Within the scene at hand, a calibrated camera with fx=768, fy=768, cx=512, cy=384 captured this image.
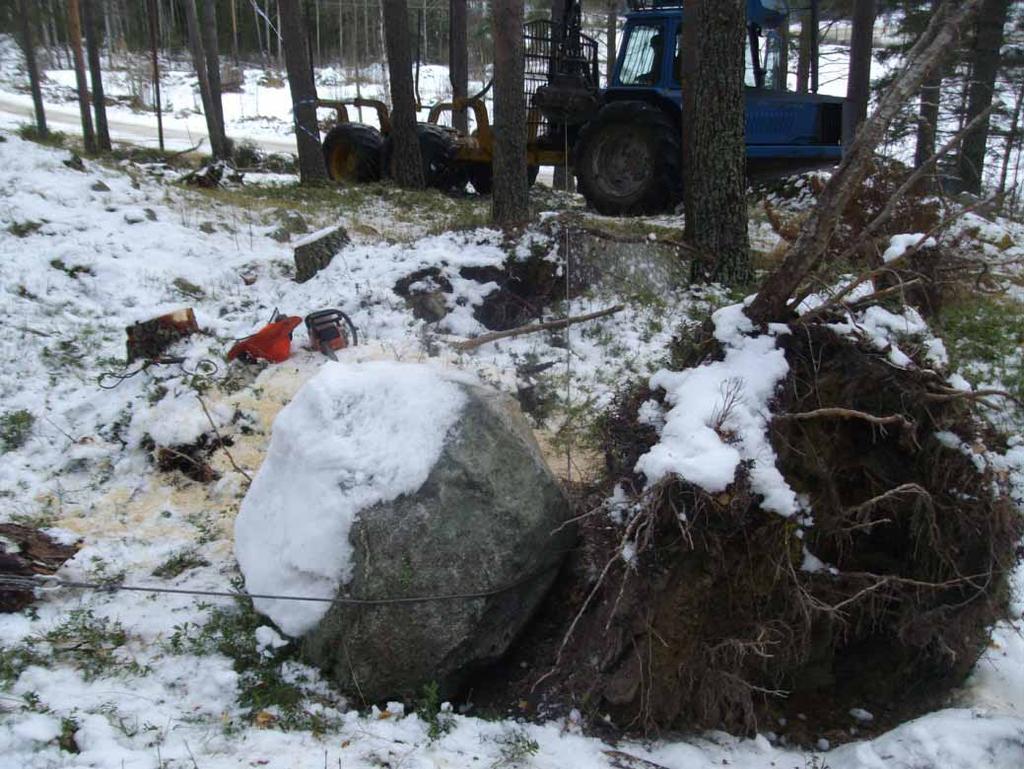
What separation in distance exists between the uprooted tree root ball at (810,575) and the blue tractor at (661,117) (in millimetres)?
6415

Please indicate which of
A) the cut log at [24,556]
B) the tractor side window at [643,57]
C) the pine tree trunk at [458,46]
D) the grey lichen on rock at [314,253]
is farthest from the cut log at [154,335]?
the pine tree trunk at [458,46]

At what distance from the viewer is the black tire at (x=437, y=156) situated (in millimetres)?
12492

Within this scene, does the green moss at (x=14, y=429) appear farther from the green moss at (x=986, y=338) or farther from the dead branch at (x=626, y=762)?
the green moss at (x=986, y=338)

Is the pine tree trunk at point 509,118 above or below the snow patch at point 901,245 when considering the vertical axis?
above

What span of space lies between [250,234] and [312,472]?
578 centimetres

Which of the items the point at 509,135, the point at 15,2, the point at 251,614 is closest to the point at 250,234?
the point at 509,135

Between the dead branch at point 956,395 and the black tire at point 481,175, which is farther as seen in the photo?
the black tire at point 481,175

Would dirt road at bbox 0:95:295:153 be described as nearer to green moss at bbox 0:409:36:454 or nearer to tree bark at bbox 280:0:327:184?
tree bark at bbox 280:0:327:184

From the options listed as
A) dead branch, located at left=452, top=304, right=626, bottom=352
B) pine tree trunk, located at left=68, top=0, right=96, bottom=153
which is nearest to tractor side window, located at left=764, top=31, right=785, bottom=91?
dead branch, located at left=452, top=304, right=626, bottom=352

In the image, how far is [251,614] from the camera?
359cm

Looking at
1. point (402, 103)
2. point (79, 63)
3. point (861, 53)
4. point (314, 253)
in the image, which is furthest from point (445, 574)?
point (79, 63)

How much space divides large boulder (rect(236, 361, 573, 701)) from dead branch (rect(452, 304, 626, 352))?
6.97 feet

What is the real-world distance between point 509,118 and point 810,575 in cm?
587

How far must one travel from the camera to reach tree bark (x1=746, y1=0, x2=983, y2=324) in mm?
3268
